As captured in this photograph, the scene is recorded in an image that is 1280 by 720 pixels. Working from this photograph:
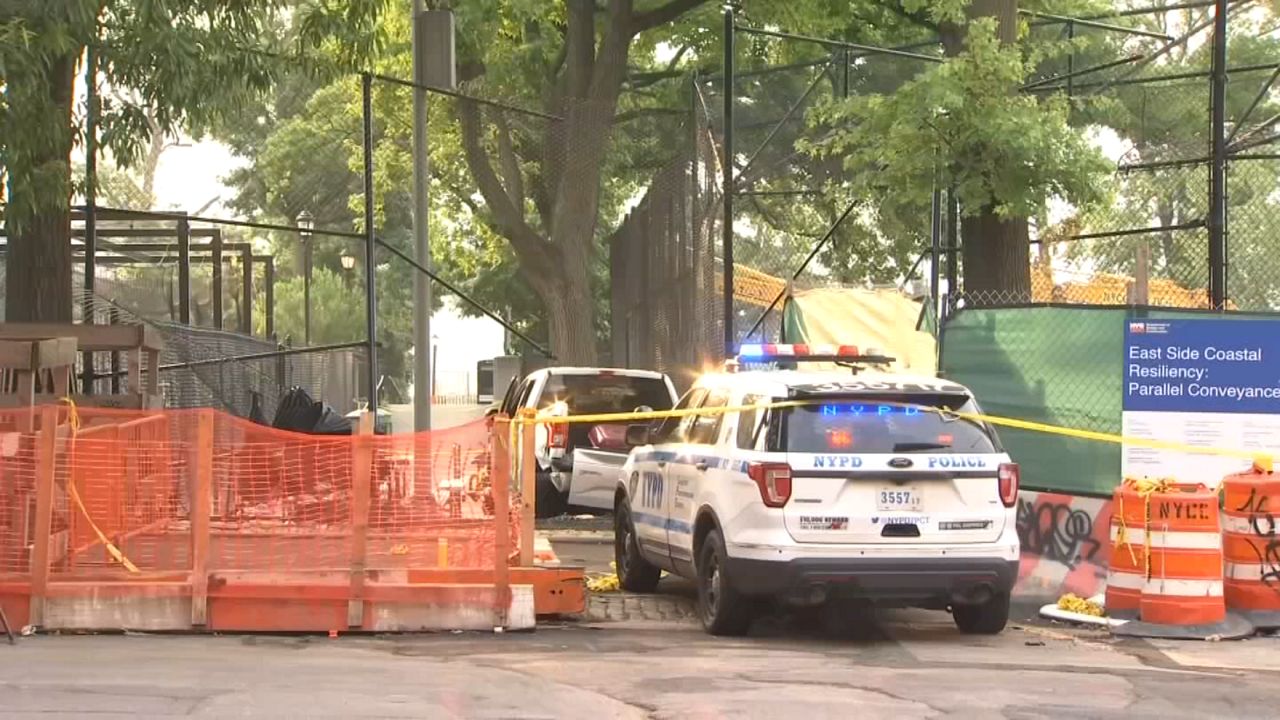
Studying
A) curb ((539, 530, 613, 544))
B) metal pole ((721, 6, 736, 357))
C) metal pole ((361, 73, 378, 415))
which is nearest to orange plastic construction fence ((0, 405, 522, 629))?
metal pole ((361, 73, 378, 415))

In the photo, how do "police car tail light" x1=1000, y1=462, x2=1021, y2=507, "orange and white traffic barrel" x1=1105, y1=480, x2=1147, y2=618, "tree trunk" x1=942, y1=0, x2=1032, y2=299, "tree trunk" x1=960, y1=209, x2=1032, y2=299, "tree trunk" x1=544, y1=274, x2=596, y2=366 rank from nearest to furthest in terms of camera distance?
1. "police car tail light" x1=1000, y1=462, x2=1021, y2=507
2. "orange and white traffic barrel" x1=1105, y1=480, x2=1147, y2=618
3. "tree trunk" x1=942, y1=0, x2=1032, y2=299
4. "tree trunk" x1=960, y1=209, x2=1032, y2=299
5. "tree trunk" x1=544, y1=274, x2=596, y2=366

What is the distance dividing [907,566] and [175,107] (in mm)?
6523

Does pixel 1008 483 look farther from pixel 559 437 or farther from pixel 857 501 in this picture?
pixel 559 437

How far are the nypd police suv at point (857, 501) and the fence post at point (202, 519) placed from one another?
10.4 feet

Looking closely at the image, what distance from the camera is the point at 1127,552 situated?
30.4 feet

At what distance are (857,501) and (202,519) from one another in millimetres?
4039

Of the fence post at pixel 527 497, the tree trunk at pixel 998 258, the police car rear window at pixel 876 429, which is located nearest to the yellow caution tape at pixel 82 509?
the fence post at pixel 527 497

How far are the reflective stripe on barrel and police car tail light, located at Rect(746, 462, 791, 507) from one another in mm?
3284

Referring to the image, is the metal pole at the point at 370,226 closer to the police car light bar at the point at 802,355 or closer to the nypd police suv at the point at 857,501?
the police car light bar at the point at 802,355

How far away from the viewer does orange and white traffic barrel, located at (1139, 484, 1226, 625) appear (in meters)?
8.97

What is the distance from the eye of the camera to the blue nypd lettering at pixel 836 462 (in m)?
8.35

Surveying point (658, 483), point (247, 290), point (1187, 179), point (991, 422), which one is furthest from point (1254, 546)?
point (247, 290)

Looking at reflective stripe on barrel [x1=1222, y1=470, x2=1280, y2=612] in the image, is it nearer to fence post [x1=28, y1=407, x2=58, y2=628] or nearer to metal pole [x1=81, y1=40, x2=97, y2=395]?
fence post [x1=28, y1=407, x2=58, y2=628]

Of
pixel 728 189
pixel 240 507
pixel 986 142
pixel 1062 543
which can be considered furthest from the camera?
pixel 728 189
